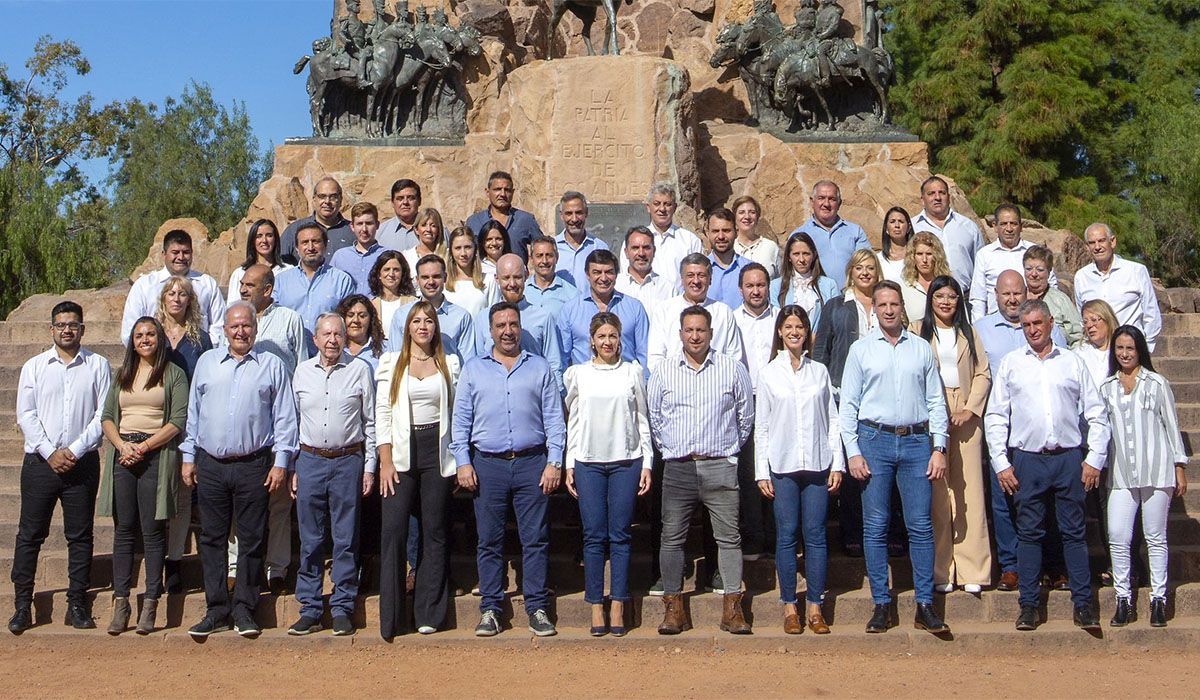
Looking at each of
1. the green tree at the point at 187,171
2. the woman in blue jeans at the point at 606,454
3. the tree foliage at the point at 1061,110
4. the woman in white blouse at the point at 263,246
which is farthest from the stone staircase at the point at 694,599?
the green tree at the point at 187,171

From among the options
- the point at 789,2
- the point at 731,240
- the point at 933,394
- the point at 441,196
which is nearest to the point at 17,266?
the point at 441,196

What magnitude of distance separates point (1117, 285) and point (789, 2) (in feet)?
25.6

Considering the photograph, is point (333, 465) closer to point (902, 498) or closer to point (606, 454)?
point (606, 454)

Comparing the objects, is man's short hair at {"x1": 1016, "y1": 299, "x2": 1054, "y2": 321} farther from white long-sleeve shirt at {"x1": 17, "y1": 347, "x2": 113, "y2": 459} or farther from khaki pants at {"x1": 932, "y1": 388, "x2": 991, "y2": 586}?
white long-sleeve shirt at {"x1": 17, "y1": 347, "x2": 113, "y2": 459}

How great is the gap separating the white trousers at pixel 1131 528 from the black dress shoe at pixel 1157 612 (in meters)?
0.03

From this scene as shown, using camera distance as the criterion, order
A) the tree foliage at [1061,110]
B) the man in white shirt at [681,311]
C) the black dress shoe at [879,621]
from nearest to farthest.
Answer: the black dress shoe at [879,621]
the man in white shirt at [681,311]
the tree foliage at [1061,110]

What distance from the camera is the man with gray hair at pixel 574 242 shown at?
304 inches

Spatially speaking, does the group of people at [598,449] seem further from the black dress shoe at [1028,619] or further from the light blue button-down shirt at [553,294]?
the light blue button-down shirt at [553,294]

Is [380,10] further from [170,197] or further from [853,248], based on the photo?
[170,197]

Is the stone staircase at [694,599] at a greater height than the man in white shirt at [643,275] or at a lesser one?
lesser

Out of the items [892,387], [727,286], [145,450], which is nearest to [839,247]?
[727,286]

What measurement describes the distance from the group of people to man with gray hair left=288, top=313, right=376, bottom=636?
0.04 feet

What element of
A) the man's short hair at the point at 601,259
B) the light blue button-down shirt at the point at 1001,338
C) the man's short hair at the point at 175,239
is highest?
the man's short hair at the point at 175,239

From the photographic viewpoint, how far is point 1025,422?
251 inches
